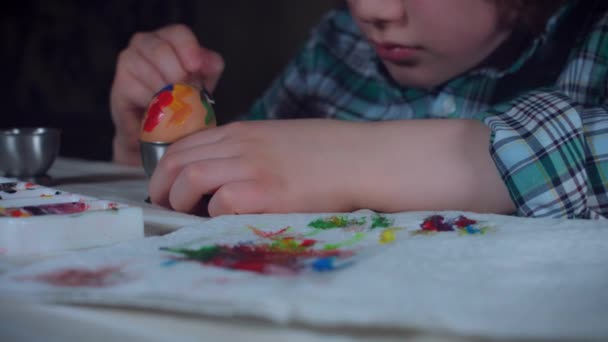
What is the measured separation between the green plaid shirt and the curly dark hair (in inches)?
0.9

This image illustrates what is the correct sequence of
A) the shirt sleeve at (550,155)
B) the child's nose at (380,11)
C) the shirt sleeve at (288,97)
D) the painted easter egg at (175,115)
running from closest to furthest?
the shirt sleeve at (550,155) < the painted easter egg at (175,115) < the child's nose at (380,11) < the shirt sleeve at (288,97)

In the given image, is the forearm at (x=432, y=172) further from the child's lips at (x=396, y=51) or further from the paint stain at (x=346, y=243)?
the child's lips at (x=396, y=51)

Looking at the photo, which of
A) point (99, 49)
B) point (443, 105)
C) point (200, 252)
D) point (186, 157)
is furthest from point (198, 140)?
point (99, 49)

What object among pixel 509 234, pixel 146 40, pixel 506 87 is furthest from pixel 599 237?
pixel 146 40

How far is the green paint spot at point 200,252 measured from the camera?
17.0 inches

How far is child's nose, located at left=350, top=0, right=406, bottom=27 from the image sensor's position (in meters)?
0.88

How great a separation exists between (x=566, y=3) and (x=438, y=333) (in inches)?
36.5

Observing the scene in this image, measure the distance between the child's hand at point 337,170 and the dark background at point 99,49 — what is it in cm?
225

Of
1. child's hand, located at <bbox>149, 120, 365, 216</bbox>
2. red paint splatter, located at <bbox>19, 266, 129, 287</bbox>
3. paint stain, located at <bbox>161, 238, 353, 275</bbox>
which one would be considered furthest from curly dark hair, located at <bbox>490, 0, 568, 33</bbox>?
red paint splatter, located at <bbox>19, 266, 129, 287</bbox>

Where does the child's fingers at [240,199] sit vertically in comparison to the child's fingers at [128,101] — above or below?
above

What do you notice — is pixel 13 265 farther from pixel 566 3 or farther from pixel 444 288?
pixel 566 3

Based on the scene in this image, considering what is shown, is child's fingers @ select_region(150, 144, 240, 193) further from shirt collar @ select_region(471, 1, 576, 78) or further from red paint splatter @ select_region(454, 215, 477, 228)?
shirt collar @ select_region(471, 1, 576, 78)

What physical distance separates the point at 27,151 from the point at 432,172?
0.50m

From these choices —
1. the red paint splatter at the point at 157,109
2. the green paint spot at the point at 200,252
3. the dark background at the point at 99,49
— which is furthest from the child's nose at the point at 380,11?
the dark background at the point at 99,49
